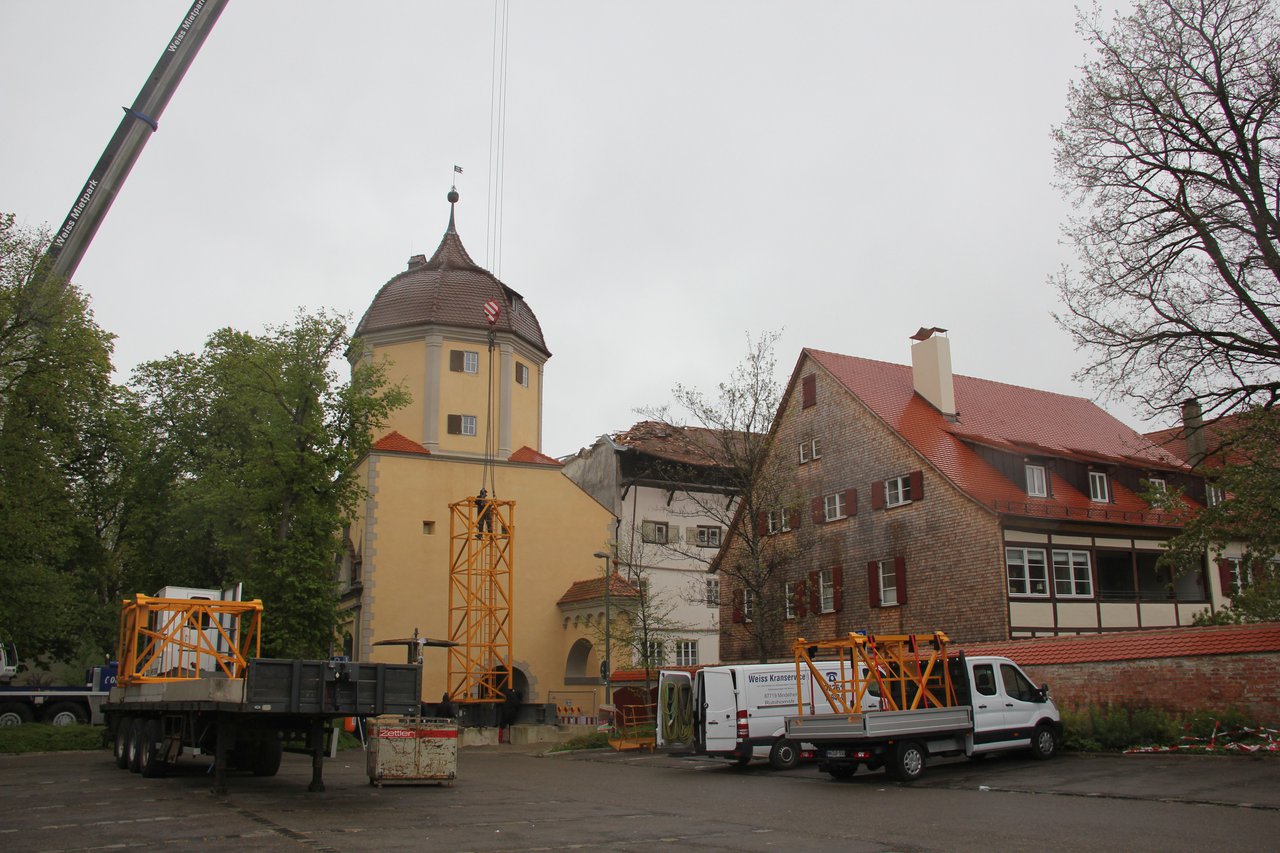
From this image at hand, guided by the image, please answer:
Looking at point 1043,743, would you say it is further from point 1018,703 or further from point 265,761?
point 265,761

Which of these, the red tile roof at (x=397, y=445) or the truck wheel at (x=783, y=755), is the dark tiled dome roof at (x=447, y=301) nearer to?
the red tile roof at (x=397, y=445)

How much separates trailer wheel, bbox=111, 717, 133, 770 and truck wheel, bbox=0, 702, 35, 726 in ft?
51.5

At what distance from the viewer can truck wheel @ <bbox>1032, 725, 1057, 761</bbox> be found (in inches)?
782

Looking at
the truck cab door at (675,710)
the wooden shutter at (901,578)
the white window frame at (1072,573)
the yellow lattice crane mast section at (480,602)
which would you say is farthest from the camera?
the yellow lattice crane mast section at (480,602)

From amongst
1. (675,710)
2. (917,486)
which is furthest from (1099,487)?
(675,710)

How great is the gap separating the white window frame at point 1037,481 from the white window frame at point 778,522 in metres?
8.36

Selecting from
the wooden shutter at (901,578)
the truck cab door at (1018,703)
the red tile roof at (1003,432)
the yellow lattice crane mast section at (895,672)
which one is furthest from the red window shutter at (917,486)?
the truck cab door at (1018,703)

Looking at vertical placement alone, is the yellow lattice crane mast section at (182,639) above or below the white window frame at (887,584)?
below

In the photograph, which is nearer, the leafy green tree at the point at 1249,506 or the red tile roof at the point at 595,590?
the leafy green tree at the point at 1249,506

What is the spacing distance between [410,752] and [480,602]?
925 inches

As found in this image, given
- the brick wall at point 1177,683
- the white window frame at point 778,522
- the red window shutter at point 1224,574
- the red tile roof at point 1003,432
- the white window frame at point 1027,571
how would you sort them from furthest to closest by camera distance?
1. the white window frame at point 778,522
2. the red window shutter at point 1224,574
3. the red tile roof at point 1003,432
4. the white window frame at point 1027,571
5. the brick wall at point 1177,683

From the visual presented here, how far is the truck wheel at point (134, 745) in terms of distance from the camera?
20078mm

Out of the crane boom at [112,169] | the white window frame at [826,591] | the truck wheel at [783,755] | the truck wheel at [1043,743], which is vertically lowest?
the truck wheel at [783,755]

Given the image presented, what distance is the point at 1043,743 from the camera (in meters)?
20.0
